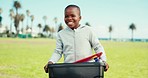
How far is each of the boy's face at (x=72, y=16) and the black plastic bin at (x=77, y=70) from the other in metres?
0.67

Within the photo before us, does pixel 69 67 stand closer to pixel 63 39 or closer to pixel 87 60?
pixel 87 60

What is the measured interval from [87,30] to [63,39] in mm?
287

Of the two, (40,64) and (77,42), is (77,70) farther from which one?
(40,64)

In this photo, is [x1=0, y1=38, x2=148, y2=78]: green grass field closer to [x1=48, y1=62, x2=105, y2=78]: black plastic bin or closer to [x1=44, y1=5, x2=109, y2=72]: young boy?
[x1=44, y1=5, x2=109, y2=72]: young boy

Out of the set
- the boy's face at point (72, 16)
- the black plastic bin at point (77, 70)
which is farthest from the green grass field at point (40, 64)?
the black plastic bin at point (77, 70)

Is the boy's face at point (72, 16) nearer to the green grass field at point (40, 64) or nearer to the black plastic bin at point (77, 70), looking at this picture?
the black plastic bin at point (77, 70)

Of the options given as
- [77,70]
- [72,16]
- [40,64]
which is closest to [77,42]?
[72,16]

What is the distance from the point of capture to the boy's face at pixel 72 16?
114 inches

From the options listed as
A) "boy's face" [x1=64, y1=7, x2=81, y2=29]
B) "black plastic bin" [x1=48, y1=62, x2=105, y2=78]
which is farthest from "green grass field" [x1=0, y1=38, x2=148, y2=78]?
"black plastic bin" [x1=48, y1=62, x2=105, y2=78]

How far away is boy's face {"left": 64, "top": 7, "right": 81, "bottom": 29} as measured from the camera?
9.48ft

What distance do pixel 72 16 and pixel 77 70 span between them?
2.34 ft

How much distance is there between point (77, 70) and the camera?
2.40m

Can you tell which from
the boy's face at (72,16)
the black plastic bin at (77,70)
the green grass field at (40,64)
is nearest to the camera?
the black plastic bin at (77,70)

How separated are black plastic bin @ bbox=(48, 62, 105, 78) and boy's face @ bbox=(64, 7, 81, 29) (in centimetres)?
67
